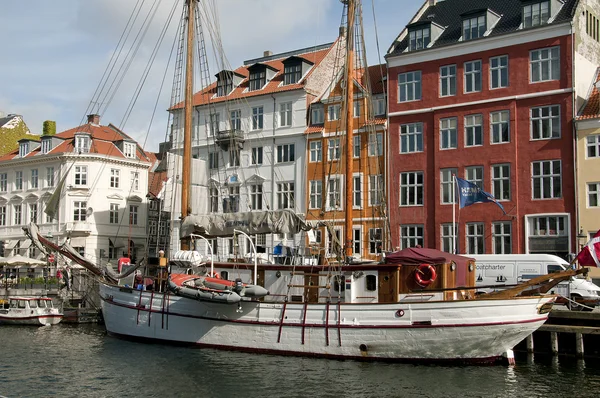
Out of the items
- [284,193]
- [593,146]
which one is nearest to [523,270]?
[593,146]

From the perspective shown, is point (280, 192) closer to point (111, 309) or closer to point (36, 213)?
point (111, 309)

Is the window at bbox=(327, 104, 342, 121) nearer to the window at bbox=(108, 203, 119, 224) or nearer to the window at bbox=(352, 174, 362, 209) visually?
the window at bbox=(352, 174, 362, 209)

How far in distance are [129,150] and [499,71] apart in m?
35.0

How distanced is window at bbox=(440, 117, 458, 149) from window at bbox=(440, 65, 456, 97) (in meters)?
1.65

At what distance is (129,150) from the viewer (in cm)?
6512

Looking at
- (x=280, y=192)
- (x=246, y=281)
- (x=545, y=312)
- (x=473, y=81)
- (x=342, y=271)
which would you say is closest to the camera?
(x=545, y=312)

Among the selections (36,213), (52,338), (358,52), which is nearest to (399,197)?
(358,52)

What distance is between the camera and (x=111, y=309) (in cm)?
3428

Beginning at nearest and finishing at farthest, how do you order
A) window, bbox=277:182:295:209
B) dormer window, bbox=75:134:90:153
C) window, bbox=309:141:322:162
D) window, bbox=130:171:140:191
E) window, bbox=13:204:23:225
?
window, bbox=309:141:322:162 → window, bbox=277:182:295:209 → dormer window, bbox=75:134:90:153 → window, bbox=13:204:23:225 → window, bbox=130:171:140:191

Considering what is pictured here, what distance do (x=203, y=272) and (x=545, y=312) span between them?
46.7ft

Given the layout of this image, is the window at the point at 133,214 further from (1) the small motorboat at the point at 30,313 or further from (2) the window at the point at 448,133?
(2) the window at the point at 448,133

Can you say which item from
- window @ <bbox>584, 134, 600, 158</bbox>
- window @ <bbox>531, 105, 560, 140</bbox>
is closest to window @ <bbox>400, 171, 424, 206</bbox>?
window @ <bbox>531, 105, 560, 140</bbox>

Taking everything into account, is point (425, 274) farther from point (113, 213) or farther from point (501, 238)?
point (113, 213)

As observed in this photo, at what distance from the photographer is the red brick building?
4059 centimetres
